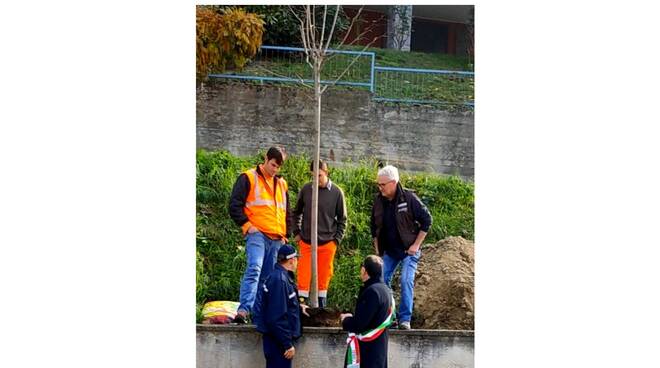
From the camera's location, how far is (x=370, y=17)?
364 inches

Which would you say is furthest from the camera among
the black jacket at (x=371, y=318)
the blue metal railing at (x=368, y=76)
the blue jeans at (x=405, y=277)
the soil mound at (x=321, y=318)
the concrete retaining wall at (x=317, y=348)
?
the blue metal railing at (x=368, y=76)

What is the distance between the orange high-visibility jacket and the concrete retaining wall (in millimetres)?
830

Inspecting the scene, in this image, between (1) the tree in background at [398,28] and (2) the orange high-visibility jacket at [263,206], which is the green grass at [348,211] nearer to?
(2) the orange high-visibility jacket at [263,206]

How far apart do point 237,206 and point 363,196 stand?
1020 millimetres

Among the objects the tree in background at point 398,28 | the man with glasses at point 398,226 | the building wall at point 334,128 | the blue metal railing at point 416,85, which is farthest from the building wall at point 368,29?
the man with glasses at point 398,226

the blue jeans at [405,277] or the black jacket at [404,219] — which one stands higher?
the black jacket at [404,219]

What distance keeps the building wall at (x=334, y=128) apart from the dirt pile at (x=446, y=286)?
62 cm

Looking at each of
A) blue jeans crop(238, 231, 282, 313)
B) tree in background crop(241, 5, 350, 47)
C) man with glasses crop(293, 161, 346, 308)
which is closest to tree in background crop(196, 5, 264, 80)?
tree in background crop(241, 5, 350, 47)

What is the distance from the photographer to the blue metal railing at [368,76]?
9078mm

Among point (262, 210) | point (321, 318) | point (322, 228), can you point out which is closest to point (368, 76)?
point (322, 228)

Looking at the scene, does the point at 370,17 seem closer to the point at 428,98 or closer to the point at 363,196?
the point at 428,98

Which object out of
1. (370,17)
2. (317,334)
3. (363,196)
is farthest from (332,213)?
(370,17)

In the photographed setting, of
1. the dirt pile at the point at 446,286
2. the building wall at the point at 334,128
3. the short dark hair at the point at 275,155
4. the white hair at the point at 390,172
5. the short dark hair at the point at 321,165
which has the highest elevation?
the building wall at the point at 334,128

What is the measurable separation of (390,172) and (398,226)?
0.44m
